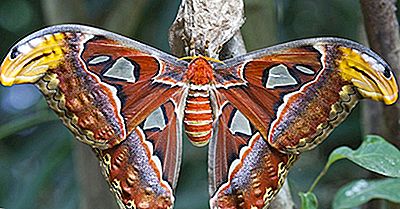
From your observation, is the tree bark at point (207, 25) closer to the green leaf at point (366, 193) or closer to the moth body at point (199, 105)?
the moth body at point (199, 105)

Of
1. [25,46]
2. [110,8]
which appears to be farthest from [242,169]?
[110,8]

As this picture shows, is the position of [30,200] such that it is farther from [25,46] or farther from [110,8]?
[25,46]

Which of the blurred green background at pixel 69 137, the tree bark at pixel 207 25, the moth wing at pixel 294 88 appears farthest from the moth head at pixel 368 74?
the blurred green background at pixel 69 137

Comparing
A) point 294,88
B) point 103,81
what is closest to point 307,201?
point 294,88

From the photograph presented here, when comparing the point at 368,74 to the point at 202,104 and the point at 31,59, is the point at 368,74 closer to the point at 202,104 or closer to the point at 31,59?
the point at 202,104

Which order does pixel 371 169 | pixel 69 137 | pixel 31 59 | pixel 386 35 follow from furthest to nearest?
pixel 69 137 < pixel 386 35 < pixel 371 169 < pixel 31 59

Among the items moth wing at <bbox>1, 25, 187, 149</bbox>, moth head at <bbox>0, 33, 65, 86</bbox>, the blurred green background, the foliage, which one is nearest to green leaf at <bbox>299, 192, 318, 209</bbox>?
the foliage

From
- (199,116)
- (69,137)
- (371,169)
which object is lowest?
(69,137)
